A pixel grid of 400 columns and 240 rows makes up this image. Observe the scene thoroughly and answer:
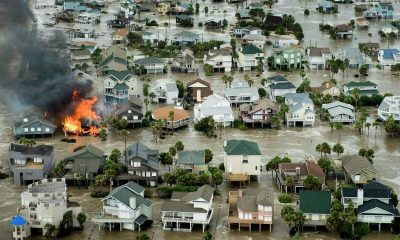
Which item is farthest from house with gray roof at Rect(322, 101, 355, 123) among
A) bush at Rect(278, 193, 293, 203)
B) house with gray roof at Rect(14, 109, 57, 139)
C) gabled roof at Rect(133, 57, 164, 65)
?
gabled roof at Rect(133, 57, 164, 65)

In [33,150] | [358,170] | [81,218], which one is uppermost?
[33,150]

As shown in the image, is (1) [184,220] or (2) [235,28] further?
(2) [235,28]

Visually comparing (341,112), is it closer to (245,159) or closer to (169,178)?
(245,159)

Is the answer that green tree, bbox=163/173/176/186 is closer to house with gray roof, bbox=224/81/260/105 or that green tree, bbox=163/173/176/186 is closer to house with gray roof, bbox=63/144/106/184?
house with gray roof, bbox=63/144/106/184

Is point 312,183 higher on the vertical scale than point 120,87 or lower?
lower

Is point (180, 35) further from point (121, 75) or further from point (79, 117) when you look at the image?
point (79, 117)

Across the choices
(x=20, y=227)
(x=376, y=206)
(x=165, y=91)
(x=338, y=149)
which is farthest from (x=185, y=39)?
(x=20, y=227)

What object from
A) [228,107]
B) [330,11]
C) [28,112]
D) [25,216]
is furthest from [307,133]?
[330,11]
